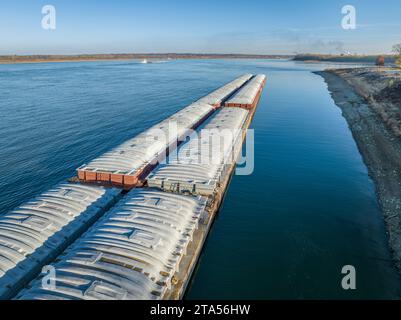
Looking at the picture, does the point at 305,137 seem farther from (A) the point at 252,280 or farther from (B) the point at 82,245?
(B) the point at 82,245

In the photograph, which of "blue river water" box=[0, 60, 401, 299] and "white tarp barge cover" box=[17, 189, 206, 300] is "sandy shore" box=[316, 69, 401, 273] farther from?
"white tarp barge cover" box=[17, 189, 206, 300]

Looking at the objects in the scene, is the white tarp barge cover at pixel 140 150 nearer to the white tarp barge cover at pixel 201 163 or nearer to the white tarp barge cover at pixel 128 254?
the white tarp barge cover at pixel 201 163

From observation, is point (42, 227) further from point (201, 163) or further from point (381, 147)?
point (381, 147)

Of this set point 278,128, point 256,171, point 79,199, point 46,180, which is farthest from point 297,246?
point 278,128

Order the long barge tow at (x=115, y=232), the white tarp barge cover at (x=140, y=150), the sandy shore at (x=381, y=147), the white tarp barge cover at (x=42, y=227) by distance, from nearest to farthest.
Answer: the long barge tow at (x=115, y=232) → the white tarp barge cover at (x=42, y=227) → the sandy shore at (x=381, y=147) → the white tarp barge cover at (x=140, y=150)

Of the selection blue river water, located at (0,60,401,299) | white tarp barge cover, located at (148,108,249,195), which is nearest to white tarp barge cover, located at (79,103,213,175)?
white tarp barge cover, located at (148,108,249,195)

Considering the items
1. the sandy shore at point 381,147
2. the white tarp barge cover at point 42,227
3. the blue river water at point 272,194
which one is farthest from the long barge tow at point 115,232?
the sandy shore at point 381,147
